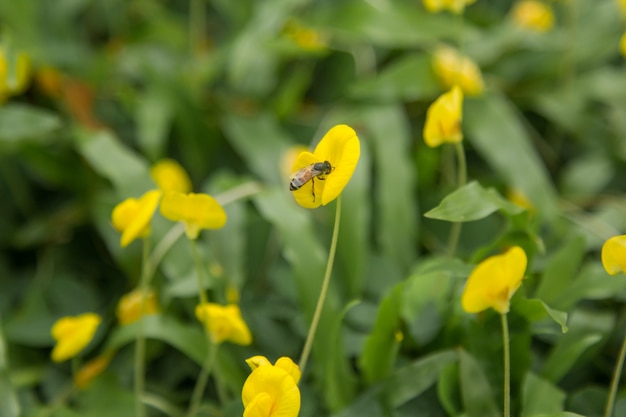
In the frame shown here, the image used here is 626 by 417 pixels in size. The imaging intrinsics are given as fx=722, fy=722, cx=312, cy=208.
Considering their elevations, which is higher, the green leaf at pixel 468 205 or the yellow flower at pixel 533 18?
the yellow flower at pixel 533 18

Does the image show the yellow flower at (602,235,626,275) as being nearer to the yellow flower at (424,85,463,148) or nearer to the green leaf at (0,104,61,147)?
the yellow flower at (424,85,463,148)

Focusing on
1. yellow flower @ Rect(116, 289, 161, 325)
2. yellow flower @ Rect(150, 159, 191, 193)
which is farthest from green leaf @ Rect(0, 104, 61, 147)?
yellow flower @ Rect(116, 289, 161, 325)

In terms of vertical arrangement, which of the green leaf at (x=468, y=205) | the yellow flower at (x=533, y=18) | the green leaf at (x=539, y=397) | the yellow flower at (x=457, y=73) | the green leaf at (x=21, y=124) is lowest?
the green leaf at (x=539, y=397)

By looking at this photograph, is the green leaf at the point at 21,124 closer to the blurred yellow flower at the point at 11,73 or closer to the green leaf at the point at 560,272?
the blurred yellow flower at the point at 11,73

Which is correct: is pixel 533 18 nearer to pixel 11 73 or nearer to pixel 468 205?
pixel 468 205

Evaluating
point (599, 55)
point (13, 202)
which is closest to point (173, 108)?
point (13, 202)

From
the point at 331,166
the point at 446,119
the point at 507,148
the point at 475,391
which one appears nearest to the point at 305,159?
the point at 331,166

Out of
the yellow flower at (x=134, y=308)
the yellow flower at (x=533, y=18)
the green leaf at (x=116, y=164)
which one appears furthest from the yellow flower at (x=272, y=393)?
the yellow flower at (x=533, y=18)

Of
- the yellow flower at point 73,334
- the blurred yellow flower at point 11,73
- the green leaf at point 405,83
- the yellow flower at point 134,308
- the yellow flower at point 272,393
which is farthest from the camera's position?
the green leaf at point 405,83
